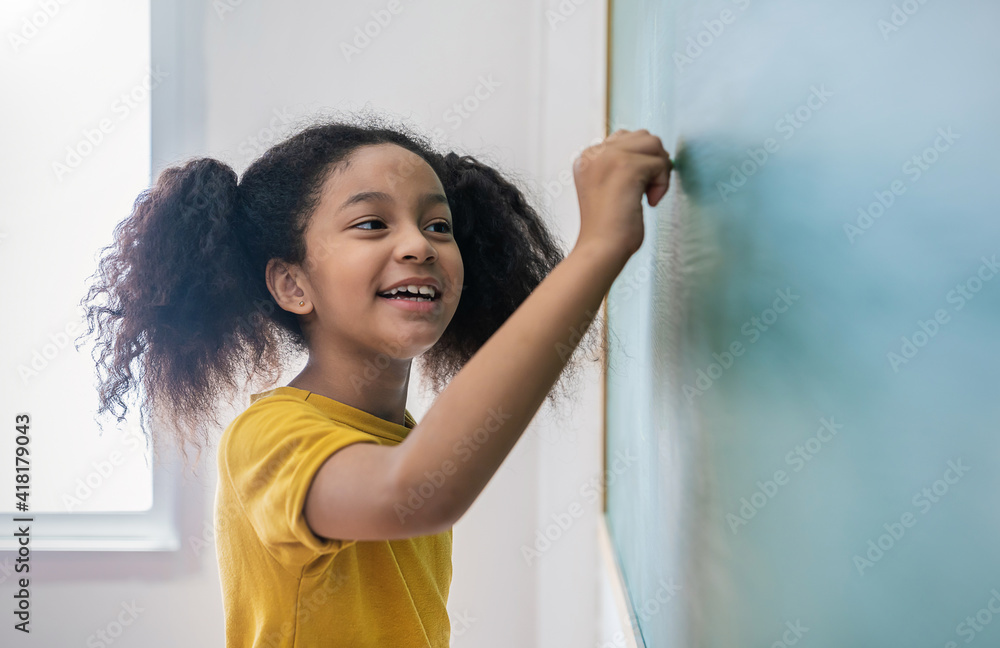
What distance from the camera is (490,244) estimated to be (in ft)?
3.10

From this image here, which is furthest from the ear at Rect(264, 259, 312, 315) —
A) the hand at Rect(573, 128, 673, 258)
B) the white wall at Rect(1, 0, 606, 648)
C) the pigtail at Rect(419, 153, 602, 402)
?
the white wall at Rect(1, 0, 606, 648)

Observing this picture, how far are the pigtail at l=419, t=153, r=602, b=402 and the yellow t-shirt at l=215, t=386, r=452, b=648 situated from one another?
239mm

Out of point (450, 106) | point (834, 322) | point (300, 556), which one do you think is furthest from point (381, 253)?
point (450, 106)

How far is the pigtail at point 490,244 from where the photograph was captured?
3.08 feet

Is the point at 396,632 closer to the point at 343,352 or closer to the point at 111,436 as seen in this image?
the point at 343,352

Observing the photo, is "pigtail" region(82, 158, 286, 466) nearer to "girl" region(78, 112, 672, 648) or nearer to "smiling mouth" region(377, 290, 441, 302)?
"girl" region(78, 112, 672, 648)

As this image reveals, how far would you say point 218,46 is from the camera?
160 centimetres

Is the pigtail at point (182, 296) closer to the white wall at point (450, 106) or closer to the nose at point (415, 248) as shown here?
the nose at point (415, 248)

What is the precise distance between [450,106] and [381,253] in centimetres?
102

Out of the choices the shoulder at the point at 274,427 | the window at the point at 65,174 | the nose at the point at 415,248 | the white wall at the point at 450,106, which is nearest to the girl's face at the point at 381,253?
the nose at the point at 415,248

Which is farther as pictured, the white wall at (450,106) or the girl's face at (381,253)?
the white wall at (450,106)

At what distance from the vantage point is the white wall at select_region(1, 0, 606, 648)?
154cm

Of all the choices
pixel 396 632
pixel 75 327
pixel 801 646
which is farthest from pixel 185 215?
pixel 75 327

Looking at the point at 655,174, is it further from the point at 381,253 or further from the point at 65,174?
the point at 65,174
